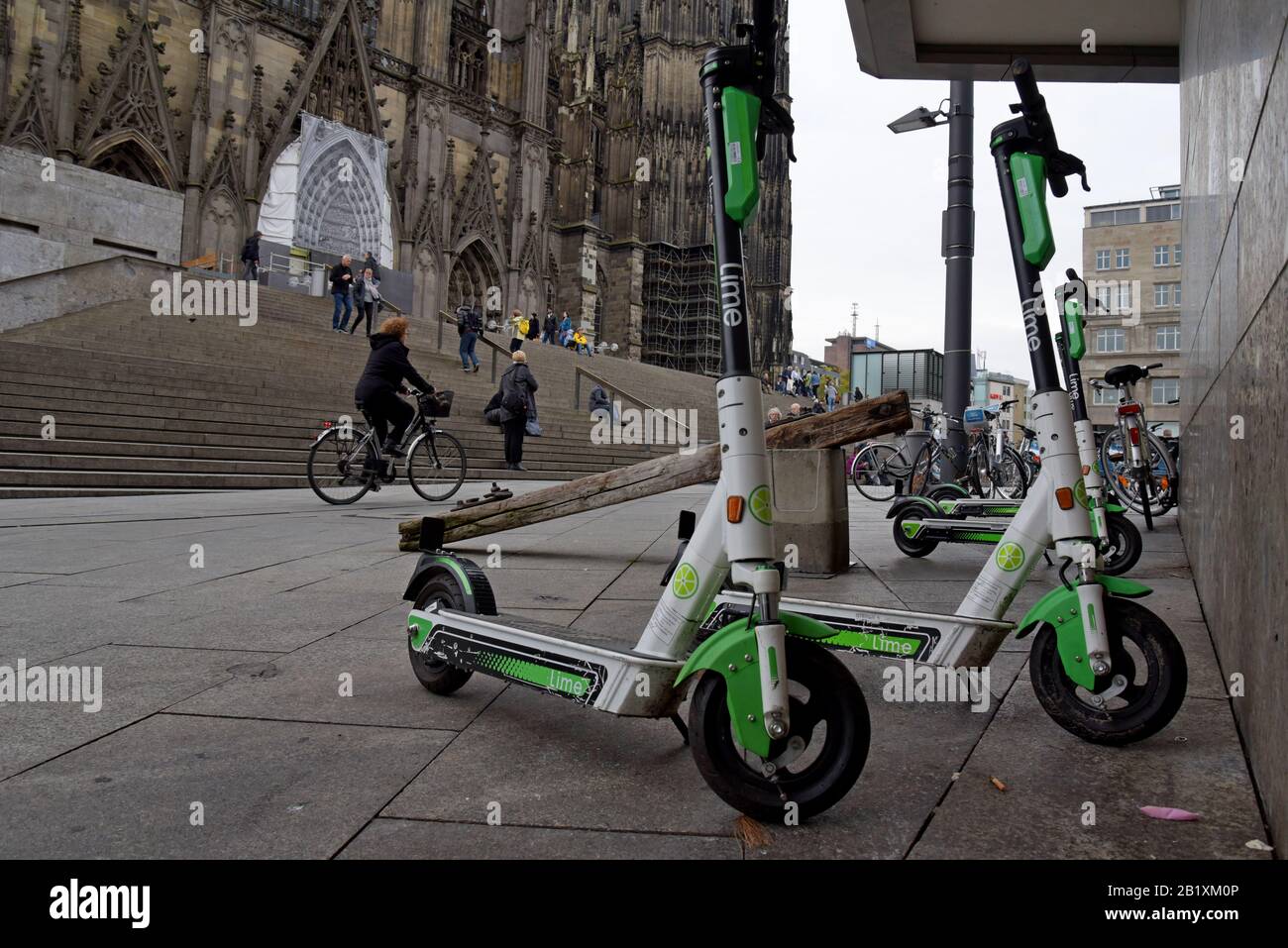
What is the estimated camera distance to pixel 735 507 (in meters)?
1.71

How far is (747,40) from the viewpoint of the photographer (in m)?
→ 1.88

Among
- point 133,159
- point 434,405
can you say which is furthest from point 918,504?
point 133,159

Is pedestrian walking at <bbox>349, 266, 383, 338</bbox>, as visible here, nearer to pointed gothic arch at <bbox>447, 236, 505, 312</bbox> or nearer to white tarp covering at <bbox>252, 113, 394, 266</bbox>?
white tarp covering at <bbox>252, 113, 394, 266</bbox>

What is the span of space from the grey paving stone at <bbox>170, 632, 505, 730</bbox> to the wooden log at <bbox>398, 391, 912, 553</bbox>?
168cm

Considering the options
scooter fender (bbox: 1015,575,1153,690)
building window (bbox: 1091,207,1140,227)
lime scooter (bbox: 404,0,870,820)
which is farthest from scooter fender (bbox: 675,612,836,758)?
building window (bbox: 1091,207,1140,227)

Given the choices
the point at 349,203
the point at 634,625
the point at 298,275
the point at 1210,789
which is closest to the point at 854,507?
the point at 634,625

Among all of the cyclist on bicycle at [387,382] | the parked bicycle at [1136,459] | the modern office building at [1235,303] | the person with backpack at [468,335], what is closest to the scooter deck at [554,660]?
the modern office building at [1235,303]

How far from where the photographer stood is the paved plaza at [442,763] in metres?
1.59

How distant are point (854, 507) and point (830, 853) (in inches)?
403

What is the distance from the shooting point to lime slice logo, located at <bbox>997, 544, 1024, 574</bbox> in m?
2.47

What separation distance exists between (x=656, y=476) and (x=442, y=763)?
298 centimetres

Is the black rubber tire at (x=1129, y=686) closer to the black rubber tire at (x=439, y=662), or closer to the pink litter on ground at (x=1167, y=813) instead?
the pink litter on ground at (x=1167, y=813)

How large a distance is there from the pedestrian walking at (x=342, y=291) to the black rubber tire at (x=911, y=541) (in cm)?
1730

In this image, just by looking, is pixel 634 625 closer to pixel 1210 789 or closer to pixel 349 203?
pixel 1210 789
